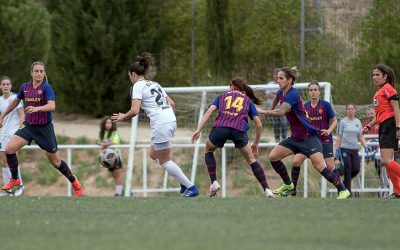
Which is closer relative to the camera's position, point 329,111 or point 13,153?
point 13,153

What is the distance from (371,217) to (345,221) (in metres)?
0.52

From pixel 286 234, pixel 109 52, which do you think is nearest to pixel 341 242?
pixel 286 234

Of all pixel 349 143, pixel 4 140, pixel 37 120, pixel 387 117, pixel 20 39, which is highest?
pixel 387 117

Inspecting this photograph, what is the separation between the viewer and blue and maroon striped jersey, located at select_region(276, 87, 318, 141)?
13.9m

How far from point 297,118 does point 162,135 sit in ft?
5.93

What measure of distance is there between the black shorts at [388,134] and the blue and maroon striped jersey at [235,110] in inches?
65.4

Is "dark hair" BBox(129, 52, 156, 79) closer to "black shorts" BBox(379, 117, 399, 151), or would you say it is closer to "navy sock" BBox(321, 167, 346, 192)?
"navy sock" BBox(321, 167, 346, 192)

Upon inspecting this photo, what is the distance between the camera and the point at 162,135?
13.6m

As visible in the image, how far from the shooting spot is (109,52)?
2998 cm

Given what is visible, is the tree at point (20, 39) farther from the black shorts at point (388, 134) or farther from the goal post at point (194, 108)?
the black shorts at point (388, 134)

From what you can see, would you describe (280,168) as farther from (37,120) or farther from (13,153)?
(13,153)

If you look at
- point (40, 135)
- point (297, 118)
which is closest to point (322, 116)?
point (297, 118)

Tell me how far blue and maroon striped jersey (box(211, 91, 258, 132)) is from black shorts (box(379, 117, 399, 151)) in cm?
166

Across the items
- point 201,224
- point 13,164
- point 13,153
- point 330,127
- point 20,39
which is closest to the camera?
point 201,224
